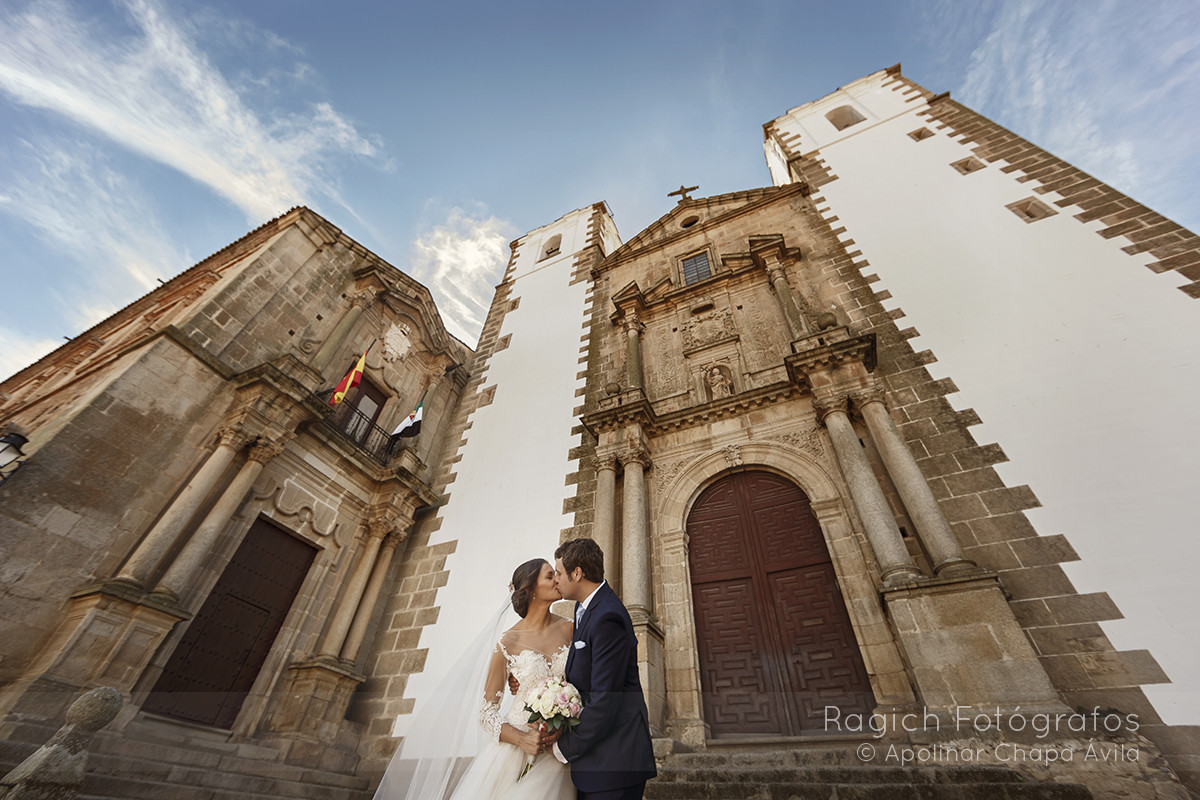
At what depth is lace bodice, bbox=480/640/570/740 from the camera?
275cm

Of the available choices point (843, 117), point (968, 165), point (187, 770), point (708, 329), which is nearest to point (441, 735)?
point (187, 770)

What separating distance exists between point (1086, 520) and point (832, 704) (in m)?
3.32

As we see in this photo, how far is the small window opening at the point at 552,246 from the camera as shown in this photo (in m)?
16.2

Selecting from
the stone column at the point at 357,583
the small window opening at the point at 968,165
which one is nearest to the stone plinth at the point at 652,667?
the stone column at the point at 357,583

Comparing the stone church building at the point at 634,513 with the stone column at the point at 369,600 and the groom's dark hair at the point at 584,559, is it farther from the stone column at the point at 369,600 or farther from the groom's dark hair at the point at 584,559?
the groom's dark hair at the point at 584,559

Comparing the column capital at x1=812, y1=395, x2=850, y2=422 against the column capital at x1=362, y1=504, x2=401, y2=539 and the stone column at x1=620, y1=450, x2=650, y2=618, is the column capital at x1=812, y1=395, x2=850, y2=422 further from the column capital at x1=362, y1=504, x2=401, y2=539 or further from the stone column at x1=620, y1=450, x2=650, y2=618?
the column capital at x1=362, y1=504, x2=401, y2=539

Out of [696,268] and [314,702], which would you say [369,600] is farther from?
[696,268]

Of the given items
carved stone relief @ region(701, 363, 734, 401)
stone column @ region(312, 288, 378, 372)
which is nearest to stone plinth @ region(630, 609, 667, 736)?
carved stone relief @ region(701, 363, 734, 401)

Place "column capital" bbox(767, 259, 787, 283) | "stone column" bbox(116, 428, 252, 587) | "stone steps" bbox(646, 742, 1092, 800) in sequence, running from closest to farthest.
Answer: "stone steps" bbox(646, 742, 1092, 800) → "stone column" bbox(116, 428, 252, 587) → "column capital" bbox(767, 259, 787, 283)

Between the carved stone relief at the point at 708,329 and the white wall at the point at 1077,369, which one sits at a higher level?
the carved stone relief at the point at 708,329

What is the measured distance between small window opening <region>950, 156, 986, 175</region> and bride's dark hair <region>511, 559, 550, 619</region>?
36.3ft

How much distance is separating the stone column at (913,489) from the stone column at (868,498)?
8.5 inches

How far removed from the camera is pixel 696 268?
11.5 m

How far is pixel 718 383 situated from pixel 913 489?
3542 mm
